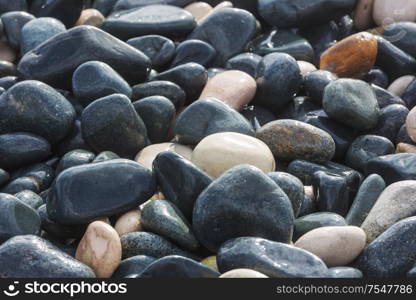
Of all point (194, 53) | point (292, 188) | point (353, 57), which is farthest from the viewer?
point (194, 53)

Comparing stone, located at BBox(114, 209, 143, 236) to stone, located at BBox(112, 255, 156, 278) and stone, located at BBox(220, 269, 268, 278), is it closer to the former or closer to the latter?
stone, located at BBox(112, 255, 156, 278)

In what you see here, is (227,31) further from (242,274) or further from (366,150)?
(242,274)

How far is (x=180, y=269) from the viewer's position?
3.29 meters

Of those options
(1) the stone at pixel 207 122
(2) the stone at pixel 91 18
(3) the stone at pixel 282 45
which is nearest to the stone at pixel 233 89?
(1) the stone at pixel 207 122

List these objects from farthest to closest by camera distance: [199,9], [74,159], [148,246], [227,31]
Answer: [199,9]
[227,31]
[74,159]
[148,246]

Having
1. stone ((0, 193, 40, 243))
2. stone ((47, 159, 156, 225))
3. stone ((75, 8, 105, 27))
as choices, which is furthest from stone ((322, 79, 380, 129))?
stone ((75, 8, 105, 27))

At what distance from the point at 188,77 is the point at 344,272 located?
6.97ft

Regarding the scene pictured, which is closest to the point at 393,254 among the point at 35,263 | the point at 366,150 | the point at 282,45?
the point at 366,150

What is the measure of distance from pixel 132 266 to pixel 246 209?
57cm

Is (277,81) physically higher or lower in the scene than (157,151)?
higher

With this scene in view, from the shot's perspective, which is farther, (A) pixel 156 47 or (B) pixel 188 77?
(A) pixel 156 47

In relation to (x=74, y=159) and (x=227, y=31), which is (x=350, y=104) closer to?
(x=227, y=31)

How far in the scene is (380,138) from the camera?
473 cm

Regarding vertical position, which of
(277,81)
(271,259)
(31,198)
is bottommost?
(31,198)
